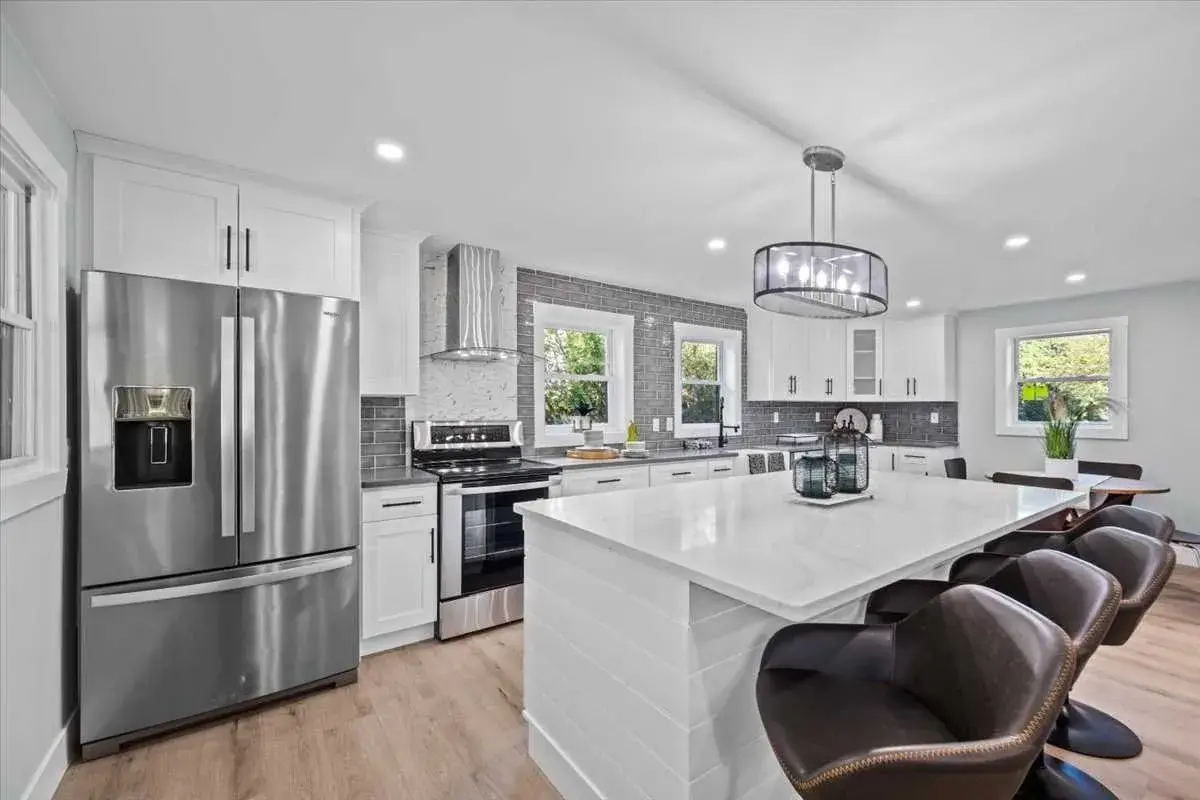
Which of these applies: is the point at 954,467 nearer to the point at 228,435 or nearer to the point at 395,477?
the point at 395,477

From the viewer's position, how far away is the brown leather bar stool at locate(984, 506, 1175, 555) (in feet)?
6.41

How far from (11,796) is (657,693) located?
75.1 inches

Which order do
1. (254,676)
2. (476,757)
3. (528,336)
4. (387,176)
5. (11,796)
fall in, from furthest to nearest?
(528,336)
(387,176)
(254,676)
(476,757)
(11,796)

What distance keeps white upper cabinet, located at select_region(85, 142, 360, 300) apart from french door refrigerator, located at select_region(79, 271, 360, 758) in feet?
0.43

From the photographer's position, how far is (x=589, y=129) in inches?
85.2

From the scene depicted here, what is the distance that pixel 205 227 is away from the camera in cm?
239

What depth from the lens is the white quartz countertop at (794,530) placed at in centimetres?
119

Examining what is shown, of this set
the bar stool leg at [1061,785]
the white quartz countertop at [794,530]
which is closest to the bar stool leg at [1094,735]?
the bar stool leg at [1061,785]

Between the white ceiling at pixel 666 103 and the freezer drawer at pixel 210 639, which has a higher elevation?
the white ceiling at pixel 666 103

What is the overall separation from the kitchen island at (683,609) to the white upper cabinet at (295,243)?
1.63 m

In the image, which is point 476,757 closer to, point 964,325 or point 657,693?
point 657,693

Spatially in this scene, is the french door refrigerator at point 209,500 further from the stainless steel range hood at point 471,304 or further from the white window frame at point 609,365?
the white window frame at point 609,365

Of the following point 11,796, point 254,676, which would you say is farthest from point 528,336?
point 11,796

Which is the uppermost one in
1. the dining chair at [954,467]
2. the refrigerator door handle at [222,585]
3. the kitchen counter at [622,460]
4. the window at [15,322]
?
the window at [15,322]
